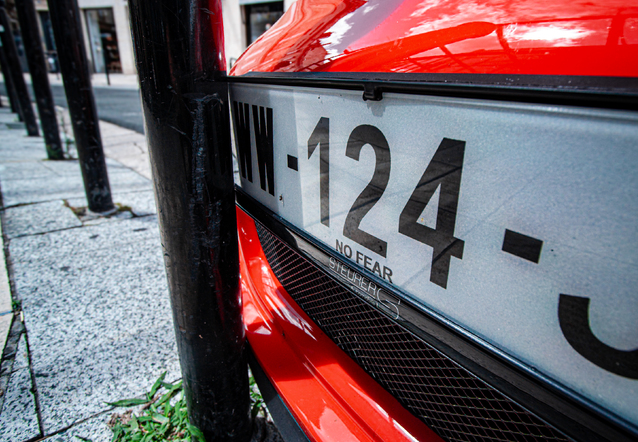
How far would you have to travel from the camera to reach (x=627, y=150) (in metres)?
0.47

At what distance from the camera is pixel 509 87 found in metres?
0.55

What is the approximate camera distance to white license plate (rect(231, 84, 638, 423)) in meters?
0.50

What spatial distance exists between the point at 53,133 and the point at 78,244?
3377 millimetres

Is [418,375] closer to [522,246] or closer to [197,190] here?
[522,246]

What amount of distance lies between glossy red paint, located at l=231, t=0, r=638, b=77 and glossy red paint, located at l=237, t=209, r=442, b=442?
2.59ft

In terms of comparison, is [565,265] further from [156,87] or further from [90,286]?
[90,286]

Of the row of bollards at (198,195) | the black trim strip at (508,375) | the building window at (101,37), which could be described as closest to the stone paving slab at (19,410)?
the row of bollards at (198,195)

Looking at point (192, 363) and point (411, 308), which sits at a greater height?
point (411, 308)

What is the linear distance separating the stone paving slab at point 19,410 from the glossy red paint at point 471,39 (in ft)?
5.25

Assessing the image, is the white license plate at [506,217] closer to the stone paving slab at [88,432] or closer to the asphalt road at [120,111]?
the stone paving slab at [88,432]

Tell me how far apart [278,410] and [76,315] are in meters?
1.45

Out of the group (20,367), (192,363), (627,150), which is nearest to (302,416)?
(192,363)

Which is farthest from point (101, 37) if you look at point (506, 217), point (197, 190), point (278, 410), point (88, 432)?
point (506, 217)

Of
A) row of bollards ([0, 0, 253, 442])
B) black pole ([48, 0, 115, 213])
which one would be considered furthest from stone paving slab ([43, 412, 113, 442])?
black pole ([48, 0, 115, 213])
